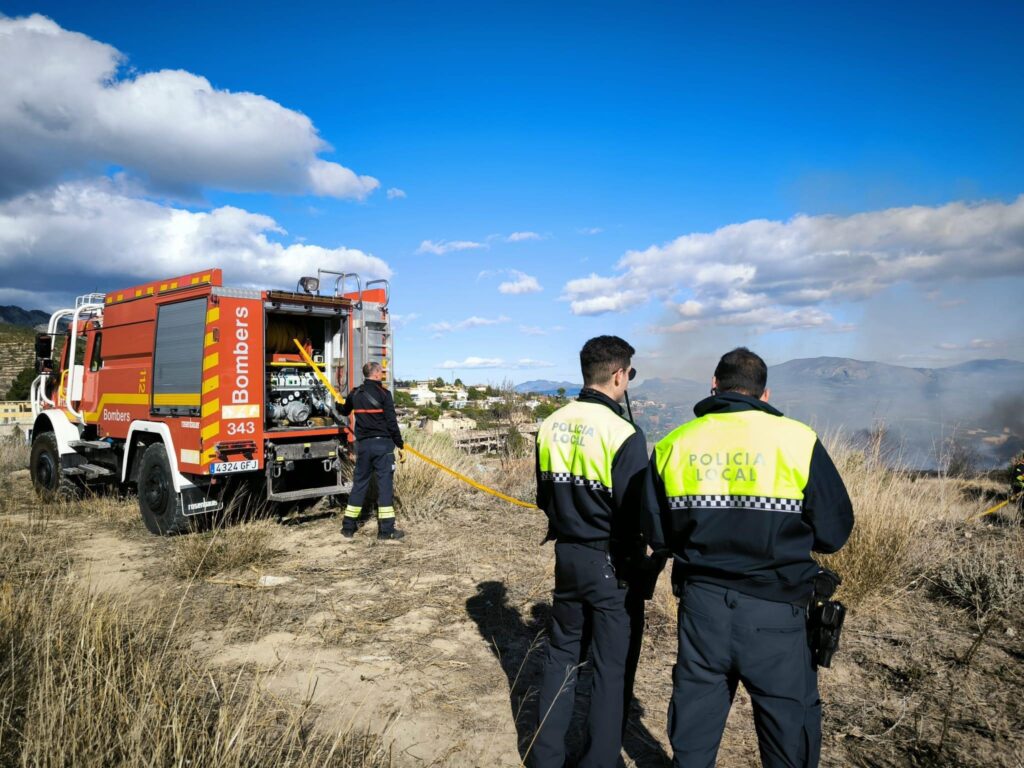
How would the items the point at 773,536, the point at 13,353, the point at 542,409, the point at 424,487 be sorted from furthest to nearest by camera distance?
the point at 13,353, the point at 542,409, the point at 424,487, the point at 773,536

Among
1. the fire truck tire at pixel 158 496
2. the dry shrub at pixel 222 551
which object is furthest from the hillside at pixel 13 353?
the dry shrub at pixel 222 551

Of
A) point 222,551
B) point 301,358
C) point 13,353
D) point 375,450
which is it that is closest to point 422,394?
point 301,358

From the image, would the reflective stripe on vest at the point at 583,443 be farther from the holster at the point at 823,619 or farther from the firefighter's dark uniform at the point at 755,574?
the holster at the point at 823,619

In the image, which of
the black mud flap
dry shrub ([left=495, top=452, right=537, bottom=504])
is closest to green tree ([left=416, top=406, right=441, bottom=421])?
dry shrub ([left=495, top=452, right=537, bottom=504])

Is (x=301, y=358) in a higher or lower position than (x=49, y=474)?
higher

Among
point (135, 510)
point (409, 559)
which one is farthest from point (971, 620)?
point (135, 510)

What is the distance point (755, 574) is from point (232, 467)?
6035 millimetres

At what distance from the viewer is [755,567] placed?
2248mm

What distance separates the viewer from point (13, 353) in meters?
53.3

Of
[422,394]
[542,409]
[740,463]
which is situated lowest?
[542,409]

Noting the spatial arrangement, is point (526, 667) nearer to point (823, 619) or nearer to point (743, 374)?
point (823, 619)

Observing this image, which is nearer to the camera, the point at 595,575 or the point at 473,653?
the point at 595,575

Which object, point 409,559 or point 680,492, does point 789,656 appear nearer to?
point 680,492

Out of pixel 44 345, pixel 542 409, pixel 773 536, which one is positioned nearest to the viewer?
pixel 773 536
